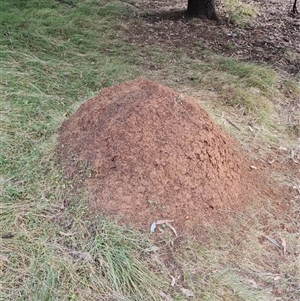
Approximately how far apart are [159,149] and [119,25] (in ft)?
10.6

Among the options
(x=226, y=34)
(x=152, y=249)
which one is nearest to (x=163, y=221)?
(x=152, y=249)

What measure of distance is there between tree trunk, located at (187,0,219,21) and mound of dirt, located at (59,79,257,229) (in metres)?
3.34

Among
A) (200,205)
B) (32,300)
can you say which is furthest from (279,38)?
(32,300)

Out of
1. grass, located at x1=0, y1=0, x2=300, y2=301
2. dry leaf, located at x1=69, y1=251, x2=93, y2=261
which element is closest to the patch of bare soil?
grass, located at x1=0, y1=0, x2=300, y2=301

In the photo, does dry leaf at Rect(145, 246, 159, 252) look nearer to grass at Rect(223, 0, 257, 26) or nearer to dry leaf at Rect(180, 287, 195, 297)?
dry leaf at Rect(180, 287, 195, 297)

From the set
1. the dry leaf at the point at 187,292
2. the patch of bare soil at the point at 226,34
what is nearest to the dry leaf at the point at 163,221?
the dry leaf at the point at 187,292

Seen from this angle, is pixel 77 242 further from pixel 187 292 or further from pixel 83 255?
pixel 187 292

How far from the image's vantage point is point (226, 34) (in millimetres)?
5180

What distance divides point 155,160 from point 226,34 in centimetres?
344

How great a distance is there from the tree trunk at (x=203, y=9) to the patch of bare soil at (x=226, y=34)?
0.40ft

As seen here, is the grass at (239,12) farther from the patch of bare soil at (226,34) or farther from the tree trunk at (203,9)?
the tree trunk at (203,9)

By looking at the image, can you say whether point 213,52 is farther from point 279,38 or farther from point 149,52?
point 279,38

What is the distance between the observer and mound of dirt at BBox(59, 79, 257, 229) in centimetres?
221

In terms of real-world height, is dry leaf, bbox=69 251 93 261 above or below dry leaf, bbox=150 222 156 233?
below
